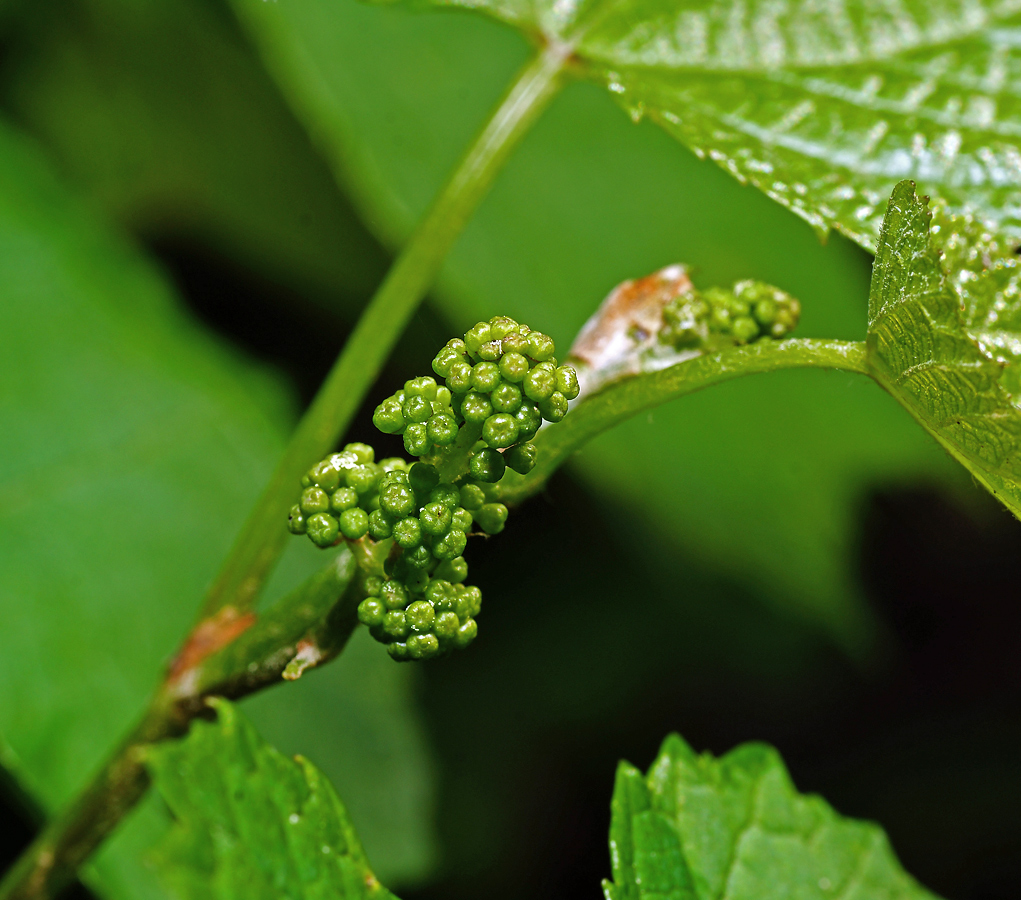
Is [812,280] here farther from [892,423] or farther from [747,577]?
[747,577]

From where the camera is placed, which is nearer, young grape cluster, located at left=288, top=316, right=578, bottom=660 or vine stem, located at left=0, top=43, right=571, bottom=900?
young grape cluster, located at left=288, top=316, right=578, bottom=660

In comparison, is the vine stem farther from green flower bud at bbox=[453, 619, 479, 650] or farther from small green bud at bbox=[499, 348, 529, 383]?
small green bud at bbox=[499, 348, 529, 383]

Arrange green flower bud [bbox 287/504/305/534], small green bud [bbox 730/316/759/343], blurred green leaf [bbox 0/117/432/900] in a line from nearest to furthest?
green flower bud [bbox 287/504/305/534] < small green bud [bbox 730/316/759/343] < blurred green leaf [bbox 0/117/432/900]

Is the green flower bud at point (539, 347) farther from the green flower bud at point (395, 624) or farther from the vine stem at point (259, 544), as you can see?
the vine stem at point (259, 544)

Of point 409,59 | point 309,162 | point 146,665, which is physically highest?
point 409,59

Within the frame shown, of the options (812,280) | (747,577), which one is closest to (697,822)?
(747,577)

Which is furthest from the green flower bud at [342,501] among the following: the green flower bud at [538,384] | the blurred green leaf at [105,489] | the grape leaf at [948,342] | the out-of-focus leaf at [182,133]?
the out-of-focus leaf at [182,133]

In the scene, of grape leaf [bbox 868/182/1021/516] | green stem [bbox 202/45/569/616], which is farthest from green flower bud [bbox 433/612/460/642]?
grape leaf [bbox 868/182/1021/516]

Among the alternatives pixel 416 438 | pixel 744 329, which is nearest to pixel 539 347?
pixel 416 438
